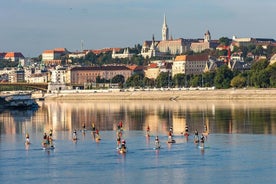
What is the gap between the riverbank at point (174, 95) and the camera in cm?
9669

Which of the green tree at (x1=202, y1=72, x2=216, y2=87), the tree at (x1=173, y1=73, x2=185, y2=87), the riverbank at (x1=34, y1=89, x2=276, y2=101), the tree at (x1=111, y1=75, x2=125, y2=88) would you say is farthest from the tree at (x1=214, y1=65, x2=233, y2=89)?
the tree at (x1=111, y1=75, x2=125, y2=88)

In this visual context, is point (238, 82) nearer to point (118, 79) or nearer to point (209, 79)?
point (209, 79)

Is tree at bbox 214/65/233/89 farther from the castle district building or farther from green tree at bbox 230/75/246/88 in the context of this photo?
the castle district building

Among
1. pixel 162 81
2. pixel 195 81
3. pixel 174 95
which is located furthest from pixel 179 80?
pixel 174 95

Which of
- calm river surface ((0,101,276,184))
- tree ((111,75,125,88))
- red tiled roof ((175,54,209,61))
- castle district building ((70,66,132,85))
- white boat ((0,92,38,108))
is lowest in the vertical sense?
calm river surface ((0,101,276,184))

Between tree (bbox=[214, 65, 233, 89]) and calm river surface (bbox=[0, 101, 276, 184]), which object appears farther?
tree (bbox=[214, 65, 233, 89])

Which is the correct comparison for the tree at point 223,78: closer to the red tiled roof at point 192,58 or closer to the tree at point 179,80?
the tree at point 179,80

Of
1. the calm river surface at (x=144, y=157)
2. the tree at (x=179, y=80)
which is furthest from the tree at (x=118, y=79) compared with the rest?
the calm river surface at (x=144, y=157)

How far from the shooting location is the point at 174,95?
11031 centimetres

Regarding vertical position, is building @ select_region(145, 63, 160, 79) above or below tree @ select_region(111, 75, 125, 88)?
above

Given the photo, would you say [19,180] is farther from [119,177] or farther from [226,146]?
[226,146]

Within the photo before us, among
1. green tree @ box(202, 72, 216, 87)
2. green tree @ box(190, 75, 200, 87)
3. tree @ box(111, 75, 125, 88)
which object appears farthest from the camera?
tree @ box(111, 75, 125, 88)

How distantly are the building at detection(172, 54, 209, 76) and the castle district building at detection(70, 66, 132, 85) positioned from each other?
1251 centimetres

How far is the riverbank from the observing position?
96.7m
